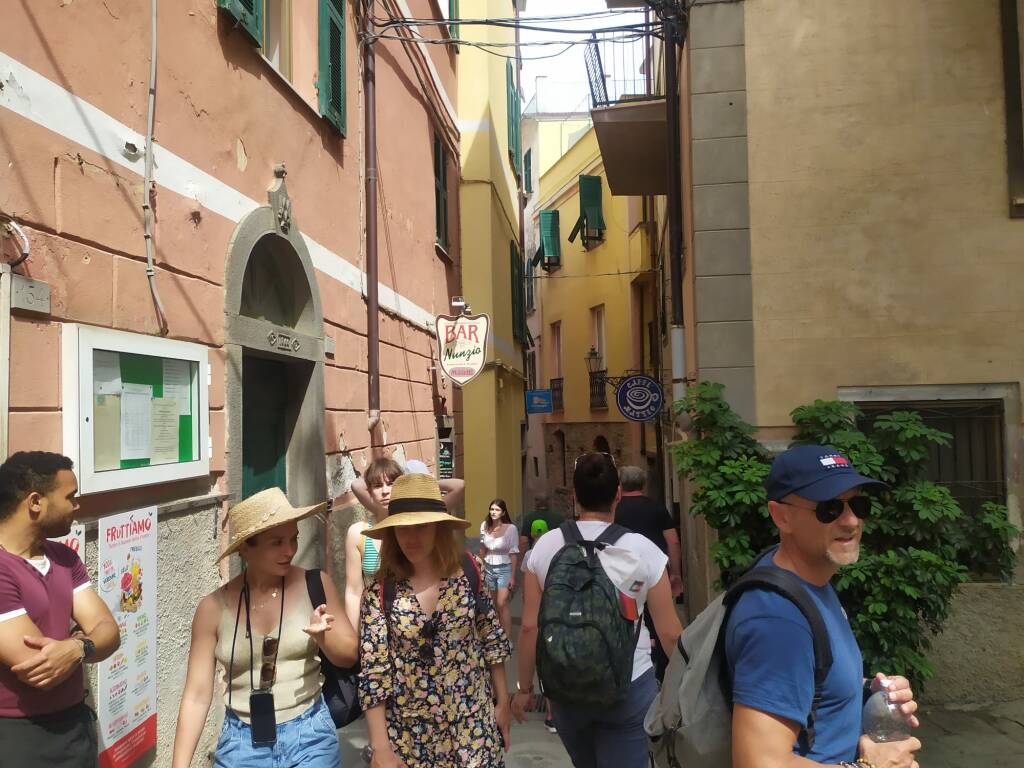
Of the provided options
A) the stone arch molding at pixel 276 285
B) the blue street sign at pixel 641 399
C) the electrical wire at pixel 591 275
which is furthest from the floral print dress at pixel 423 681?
the electrical wire at pixel 591 275

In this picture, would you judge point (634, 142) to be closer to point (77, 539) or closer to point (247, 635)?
point (77, 539)

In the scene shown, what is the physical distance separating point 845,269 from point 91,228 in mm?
4887

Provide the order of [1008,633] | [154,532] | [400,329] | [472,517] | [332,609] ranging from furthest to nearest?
[472,517] < [400,329] < [1008,633] < [154,532] < [332,609]

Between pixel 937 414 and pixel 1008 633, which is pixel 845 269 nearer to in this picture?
pixel 937 414

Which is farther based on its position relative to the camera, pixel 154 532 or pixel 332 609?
pixel 154 532

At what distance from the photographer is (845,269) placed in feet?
20.4

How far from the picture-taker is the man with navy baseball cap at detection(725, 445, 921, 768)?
1753mm

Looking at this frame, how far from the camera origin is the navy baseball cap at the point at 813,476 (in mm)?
1990

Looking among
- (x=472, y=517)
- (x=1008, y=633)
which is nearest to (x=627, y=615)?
(x=1008, y=633)

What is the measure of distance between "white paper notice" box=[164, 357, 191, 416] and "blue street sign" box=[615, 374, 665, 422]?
7668 millimetres

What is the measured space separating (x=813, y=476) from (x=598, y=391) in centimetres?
2107

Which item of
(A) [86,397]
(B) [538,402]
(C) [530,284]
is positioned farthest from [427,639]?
(C) [530,284]

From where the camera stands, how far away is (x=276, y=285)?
6.17 metres

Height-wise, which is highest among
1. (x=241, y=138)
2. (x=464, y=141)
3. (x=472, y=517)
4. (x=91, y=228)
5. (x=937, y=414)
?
(x=464, y=141)
